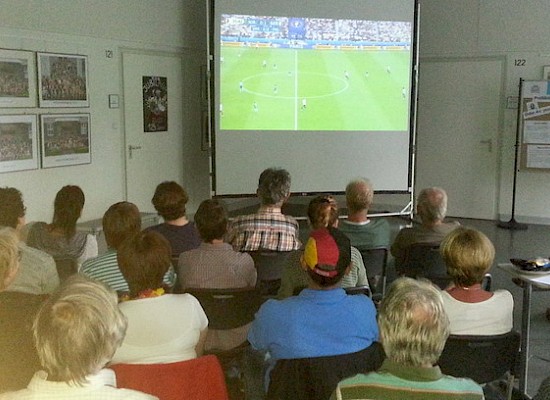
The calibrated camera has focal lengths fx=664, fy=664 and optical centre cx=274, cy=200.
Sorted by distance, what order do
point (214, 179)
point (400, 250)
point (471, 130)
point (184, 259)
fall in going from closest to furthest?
point (184, 259) → point (400, 250) → point (214, 179) → point (471, 130)

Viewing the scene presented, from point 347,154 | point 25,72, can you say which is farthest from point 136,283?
point 347,154

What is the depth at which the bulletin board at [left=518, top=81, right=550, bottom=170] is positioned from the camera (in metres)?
8.52

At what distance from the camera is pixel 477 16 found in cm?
899

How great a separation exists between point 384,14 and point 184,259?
206 inches

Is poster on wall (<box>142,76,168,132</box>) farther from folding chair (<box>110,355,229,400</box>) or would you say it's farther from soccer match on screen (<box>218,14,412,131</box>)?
folding chair (<box>110,355,229,400</box>)

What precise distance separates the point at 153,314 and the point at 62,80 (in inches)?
169

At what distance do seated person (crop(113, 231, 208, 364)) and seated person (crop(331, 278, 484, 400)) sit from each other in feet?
2.60

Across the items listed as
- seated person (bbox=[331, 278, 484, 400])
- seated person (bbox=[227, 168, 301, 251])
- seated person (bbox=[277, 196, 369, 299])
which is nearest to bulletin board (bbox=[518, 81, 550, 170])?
seated person (bbox=[227, 168, 301, 251])

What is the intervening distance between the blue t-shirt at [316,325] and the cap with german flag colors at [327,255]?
0.26 feet

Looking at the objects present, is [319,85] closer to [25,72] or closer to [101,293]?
[25,72]

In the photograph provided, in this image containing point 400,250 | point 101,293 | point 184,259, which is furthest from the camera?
point 400,250

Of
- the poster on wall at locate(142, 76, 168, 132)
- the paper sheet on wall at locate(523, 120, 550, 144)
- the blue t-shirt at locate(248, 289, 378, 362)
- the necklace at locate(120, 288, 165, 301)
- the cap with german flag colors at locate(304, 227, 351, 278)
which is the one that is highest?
the poster on wall at locate(142, 76, 168, 132)

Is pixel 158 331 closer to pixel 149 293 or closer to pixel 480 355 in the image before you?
pixel 149 293

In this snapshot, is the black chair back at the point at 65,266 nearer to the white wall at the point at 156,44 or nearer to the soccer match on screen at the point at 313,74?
the white wall at the point at 156,44
